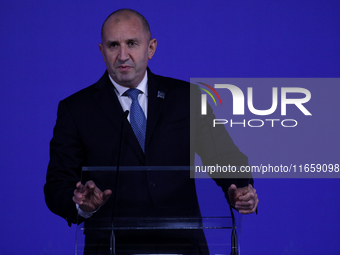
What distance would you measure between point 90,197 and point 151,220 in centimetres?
19

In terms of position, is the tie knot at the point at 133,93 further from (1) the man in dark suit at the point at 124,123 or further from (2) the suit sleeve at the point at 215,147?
(2) the suit sleeve at the point at 215,147

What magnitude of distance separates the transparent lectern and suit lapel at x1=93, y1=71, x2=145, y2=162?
0.33 metres

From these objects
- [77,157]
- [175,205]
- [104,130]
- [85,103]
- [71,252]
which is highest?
[85,103]

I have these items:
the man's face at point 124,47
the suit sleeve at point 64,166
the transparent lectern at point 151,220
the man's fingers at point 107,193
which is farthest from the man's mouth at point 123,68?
the man's fingers at point 107,193

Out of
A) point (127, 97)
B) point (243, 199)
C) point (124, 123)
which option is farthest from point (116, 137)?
point (243, 199)

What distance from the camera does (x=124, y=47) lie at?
176 cm

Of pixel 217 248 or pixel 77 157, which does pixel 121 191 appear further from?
pixel 77 157

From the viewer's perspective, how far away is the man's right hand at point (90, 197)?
1254 mm

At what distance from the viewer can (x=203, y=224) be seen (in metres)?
1.34

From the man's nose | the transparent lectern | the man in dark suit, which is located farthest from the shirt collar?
the transparent lectern

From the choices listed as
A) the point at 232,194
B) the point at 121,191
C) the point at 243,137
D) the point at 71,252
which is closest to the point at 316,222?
Answer: the point at 243,137

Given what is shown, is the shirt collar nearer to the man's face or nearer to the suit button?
the man's face

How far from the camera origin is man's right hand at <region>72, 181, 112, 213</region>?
49.4 inches

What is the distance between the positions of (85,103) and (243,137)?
55.7 inches
